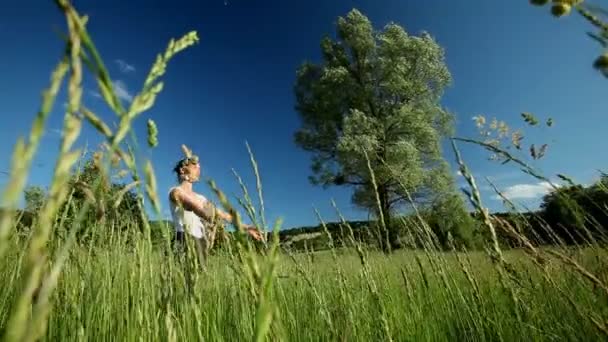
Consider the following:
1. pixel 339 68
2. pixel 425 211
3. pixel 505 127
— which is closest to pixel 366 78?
pixel 339 68

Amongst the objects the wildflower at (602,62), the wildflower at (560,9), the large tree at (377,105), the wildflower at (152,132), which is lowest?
the wildflower at (152,132)

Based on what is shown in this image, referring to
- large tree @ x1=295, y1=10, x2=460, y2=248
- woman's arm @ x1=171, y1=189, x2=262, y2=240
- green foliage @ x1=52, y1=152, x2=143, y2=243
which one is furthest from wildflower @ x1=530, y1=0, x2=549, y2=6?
large tree @ x1=295, y1=10, x2=460, y2=248

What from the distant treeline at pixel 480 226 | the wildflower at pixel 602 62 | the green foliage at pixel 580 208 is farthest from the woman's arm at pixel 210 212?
the green foliage at pixel 580 208

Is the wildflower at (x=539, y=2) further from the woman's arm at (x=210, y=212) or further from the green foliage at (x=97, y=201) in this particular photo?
the green foliage at (x=97, y=201)

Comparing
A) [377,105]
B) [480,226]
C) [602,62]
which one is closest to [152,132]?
[602,62]

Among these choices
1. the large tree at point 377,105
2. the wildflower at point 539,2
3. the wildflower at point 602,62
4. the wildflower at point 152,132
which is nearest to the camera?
the wildflower at point 152,132

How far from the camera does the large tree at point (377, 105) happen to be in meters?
23.1

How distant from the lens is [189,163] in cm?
97

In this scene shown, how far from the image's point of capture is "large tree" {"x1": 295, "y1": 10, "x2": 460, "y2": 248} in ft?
75.7

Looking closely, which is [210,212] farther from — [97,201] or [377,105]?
[377,105]

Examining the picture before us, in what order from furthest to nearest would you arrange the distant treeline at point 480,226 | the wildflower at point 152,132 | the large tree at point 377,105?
the large tree at point 377,105
the distant treeline at point 480,226
the wildflower at point 152,132

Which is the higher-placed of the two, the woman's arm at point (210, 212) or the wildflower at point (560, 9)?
the wildflower at point (560, 9)

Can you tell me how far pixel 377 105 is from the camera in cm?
2495

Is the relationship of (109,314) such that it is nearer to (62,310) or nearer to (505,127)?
(62,310)
